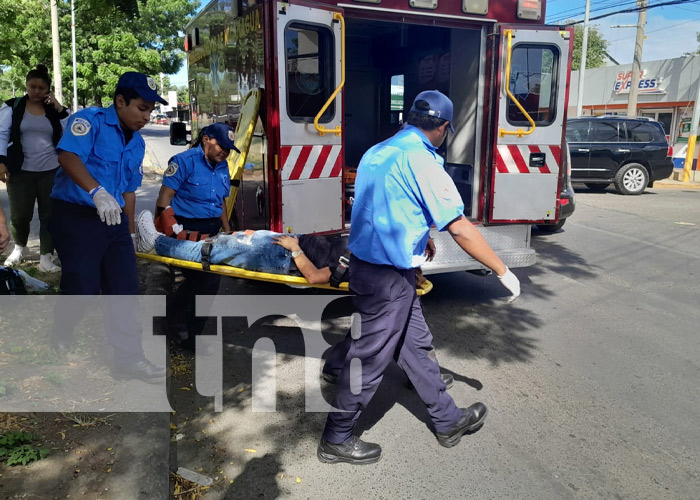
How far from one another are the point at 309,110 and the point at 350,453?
2.82m

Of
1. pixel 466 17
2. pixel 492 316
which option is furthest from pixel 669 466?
pixel 466 17

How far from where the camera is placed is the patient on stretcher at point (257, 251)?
159 inches

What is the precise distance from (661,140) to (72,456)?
14.8 metres

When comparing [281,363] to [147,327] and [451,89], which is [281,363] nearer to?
[147,327]

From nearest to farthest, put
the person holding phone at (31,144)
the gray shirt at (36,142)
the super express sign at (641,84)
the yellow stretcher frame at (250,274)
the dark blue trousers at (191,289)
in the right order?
the yellow stretcher frame at (250,274), the dark blue trousers at (191,289), the person holding phone at (31,144), the gray shirt at (36,142), the super express sign at (641,84)

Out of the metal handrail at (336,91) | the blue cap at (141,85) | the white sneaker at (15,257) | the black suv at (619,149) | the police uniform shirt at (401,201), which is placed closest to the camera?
the police uniform shirt at (401,201)

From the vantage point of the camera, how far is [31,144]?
543cm

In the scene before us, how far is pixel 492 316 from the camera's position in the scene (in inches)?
216

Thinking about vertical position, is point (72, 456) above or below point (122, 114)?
below

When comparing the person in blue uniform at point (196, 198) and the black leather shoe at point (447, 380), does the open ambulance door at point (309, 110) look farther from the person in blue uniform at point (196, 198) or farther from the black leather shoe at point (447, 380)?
the black leather shoe at point (447, 380)

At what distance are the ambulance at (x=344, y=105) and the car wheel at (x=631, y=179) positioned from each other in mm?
8924

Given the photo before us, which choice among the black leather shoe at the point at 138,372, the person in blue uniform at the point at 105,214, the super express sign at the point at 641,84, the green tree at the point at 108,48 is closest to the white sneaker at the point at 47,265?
the person in blue uniform at the point at 105,214

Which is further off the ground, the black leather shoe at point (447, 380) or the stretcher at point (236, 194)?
the stretcher at point (236, 194)

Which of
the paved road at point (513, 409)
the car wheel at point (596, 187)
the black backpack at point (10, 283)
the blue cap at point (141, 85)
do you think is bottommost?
the paved road at point (513, 409)
